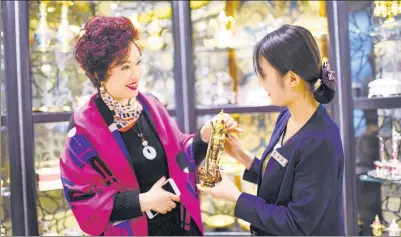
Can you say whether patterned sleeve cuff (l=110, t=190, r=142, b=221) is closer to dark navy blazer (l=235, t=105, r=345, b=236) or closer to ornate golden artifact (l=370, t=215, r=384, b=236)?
dark navy blazer (l=235, t=105, r=345, b=236)

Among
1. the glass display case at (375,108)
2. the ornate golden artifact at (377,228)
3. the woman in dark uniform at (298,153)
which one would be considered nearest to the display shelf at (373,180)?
the glass display case at (375,108)

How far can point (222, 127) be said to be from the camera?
60.7 inches

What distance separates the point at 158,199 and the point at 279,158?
1.68 feet

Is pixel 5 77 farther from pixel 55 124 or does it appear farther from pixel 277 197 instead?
pixel 277 197

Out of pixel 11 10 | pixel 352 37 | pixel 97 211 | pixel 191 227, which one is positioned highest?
pixel 11 10

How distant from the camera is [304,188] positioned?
1.25m

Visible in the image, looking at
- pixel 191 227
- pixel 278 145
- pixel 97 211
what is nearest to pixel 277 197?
pixel 278 145

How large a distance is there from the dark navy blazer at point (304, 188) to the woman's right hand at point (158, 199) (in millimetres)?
325

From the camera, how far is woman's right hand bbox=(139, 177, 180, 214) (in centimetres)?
155

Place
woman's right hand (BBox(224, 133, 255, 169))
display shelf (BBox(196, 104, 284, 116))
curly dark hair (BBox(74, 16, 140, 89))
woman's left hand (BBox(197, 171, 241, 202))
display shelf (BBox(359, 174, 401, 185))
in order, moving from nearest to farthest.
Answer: woman's left hand (BBox(197, 171, 241, 202)) → curly dark hair (BBox(74, 16, 140, 89)) → woman's right hand (BBox(224, 133, 255, 169)) → display shelf (BBox(359, 174, 401, 185)) → display shelf (BBox(196, 104, 284, 116))

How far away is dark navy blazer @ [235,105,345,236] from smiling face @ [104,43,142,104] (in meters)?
0.60

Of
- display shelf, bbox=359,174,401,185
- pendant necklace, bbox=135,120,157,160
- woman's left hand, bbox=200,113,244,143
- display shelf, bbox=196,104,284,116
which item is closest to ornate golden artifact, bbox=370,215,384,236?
display shelf, bbox=359,174,401,185

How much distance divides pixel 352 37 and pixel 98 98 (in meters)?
1.35

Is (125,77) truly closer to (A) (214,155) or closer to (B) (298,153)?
(A) (214,155)
